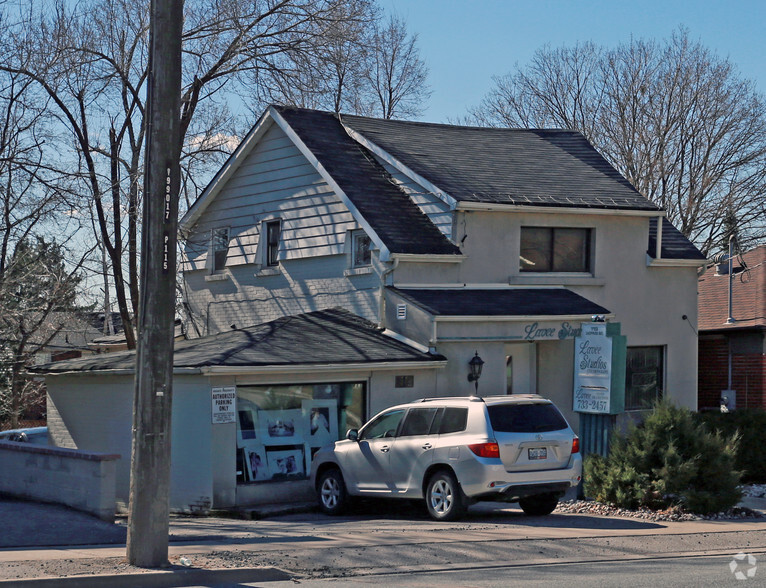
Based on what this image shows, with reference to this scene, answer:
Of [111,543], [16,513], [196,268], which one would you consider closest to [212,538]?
[111,543]

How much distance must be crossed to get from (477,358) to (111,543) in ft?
29.1

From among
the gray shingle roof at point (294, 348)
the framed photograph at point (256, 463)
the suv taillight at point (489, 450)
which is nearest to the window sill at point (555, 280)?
the gray shingle roof at point (294, 348)

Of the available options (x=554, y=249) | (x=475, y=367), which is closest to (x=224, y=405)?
(x=475, y=367)

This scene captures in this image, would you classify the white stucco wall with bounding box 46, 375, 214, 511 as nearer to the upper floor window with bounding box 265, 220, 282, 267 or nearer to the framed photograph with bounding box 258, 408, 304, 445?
the framed photograph with bounding box 258, 408, 304, 445

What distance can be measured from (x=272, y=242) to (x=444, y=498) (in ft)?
37.3

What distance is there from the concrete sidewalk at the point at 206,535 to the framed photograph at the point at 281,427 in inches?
92.6

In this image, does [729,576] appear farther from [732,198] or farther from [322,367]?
[732,198]

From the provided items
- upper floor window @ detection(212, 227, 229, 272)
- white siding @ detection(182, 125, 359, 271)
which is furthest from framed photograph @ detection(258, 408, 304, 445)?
upper floor window @ detection(212, 227, 229, 272)

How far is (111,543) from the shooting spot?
39.0 ft

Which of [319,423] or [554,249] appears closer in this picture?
[319,423]

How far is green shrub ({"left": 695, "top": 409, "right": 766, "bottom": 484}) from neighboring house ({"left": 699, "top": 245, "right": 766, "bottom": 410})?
4.84m

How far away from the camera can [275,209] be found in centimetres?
2367

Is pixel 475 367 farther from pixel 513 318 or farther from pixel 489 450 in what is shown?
pixel 489 450

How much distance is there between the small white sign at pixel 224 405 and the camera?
1688 cm
